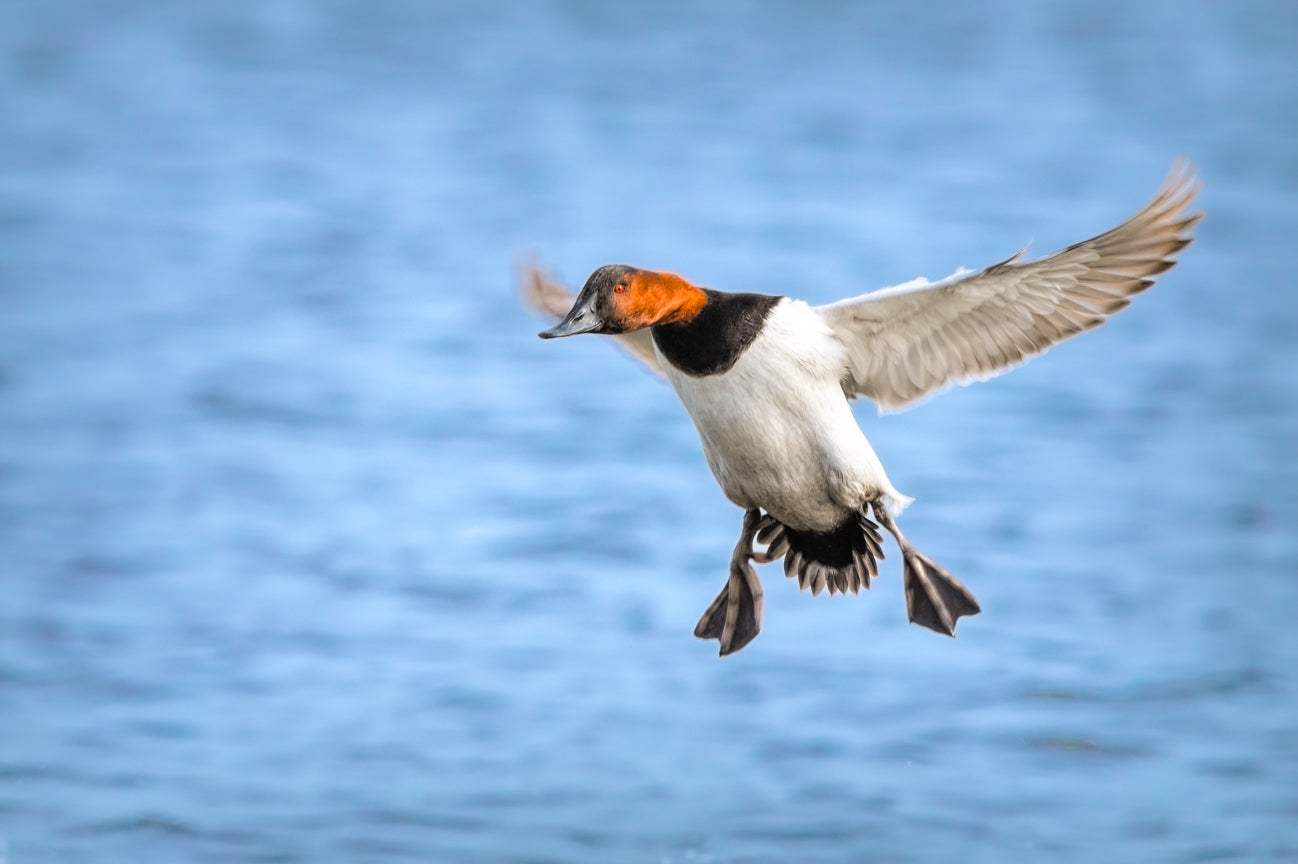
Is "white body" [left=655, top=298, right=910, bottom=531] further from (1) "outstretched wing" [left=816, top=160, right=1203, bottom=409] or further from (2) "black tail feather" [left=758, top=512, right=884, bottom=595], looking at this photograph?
(2) "black tail feather" [left=758, top=512, right=884, bottom=595]

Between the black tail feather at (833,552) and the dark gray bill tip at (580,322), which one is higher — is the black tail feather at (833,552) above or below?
below

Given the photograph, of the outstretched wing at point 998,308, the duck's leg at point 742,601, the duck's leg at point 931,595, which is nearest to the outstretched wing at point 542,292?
the duck's leg at point 742,601

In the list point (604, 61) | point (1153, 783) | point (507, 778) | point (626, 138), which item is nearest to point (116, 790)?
point (507, 778)

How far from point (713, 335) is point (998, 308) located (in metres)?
1.05

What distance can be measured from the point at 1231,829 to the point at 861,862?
2409 millimetres

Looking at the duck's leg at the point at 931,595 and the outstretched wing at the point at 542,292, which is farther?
the outstretched wing at the point at 542,292

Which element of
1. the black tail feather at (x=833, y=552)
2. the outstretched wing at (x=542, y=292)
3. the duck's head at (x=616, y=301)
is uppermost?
the outstretched wing at (x=542, y=292)

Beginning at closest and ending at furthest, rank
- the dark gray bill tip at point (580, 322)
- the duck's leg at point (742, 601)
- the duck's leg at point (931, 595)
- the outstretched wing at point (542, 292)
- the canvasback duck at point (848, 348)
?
1. the dark gray bill tip at point (580, 322)
2. the canvasback duck at point (848, 348)
3. the duck's leg at point (931, 595)
4. the duck's leg at point (742, 601)
5. the outstretched wing at point (542, 292)

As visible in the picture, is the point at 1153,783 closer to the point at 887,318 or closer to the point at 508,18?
the point at 887,318

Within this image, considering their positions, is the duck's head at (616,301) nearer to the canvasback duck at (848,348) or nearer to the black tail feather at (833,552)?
the canvasback duck at (848,348)

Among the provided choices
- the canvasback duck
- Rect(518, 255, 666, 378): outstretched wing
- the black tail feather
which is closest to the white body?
the canvasback duck

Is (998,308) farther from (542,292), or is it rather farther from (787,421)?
(542,292)

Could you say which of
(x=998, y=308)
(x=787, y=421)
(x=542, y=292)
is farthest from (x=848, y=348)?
(x=542, y=292)

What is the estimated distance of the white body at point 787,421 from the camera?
656 centimetres
